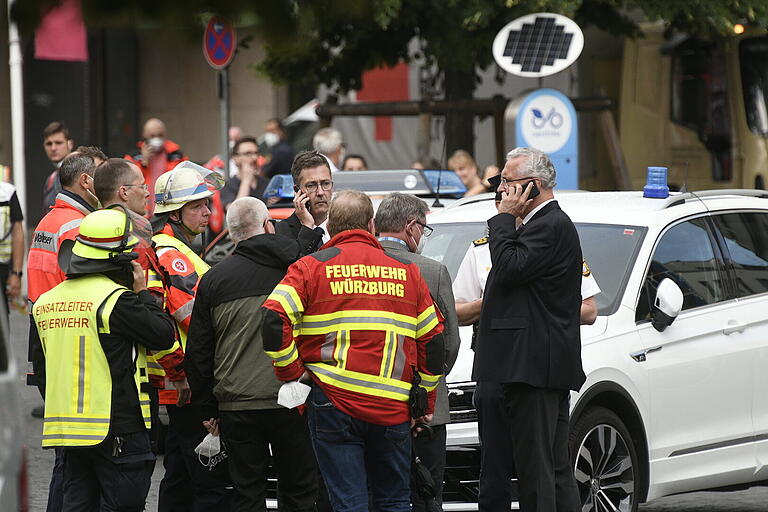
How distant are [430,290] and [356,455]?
0.93 m

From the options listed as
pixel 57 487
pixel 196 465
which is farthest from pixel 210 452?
pixel 57 487

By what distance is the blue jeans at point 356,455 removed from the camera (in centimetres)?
611

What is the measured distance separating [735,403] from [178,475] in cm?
293

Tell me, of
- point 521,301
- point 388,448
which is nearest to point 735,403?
point 521,301

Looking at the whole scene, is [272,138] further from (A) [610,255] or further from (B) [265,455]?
(B) [265,455]

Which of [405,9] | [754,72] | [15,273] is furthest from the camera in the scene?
[754,72]

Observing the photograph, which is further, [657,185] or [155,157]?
[155,157]

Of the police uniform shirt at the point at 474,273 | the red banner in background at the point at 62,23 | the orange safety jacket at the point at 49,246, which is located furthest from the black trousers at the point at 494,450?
the red banner in background at the point at 62,23

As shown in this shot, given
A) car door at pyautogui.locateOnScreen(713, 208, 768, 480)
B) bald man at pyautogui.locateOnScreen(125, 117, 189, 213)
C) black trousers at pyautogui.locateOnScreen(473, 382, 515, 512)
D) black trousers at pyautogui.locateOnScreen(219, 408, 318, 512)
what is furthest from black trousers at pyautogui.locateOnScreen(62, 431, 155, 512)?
bald man at pyautogui.locateOnScreen(125, 117, 189, 213)

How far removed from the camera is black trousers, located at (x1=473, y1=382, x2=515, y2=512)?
681 cm

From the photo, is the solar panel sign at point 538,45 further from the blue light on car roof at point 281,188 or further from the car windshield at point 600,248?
the car windshield at point 600,248

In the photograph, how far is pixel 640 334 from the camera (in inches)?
297

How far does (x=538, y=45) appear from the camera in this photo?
13.7 meters

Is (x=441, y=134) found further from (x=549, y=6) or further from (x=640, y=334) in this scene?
(x=640, y=334)
